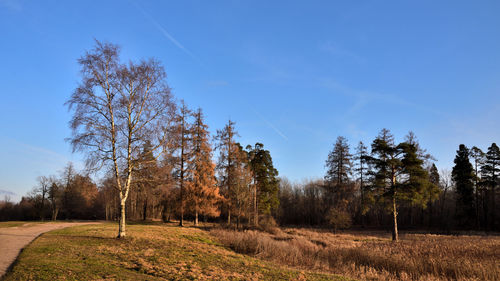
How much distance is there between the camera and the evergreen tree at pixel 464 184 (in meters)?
43.1

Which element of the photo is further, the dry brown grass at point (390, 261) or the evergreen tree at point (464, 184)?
the evergreen tree at point (464, 184)

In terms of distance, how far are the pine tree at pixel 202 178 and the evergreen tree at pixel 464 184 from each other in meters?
40.1

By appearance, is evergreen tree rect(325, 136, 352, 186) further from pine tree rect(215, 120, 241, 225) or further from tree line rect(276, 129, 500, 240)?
pine tree rect(215, 120, 241, 225)

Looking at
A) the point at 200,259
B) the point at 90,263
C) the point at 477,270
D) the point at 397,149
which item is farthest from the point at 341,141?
the point at 90,263

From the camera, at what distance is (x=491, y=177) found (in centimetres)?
4331

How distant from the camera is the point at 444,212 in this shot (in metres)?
47.9

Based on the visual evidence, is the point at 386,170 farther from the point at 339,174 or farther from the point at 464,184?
the point at 464,184

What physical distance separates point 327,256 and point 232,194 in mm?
16354

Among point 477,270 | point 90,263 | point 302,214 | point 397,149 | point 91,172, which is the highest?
point 397,149

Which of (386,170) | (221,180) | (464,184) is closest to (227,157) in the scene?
(221,180)

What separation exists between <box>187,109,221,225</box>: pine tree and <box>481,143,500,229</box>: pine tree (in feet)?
141

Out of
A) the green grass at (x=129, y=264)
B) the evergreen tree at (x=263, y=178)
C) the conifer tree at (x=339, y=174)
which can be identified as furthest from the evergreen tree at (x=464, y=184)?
the green grass at (x=129, y=264)

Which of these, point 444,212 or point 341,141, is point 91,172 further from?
point 444,212

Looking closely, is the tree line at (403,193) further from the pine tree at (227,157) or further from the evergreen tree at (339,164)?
the pine tree at (227,157)
